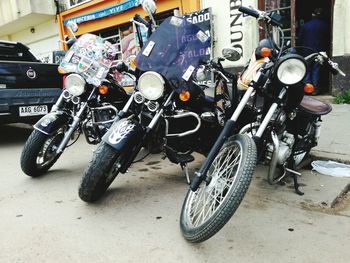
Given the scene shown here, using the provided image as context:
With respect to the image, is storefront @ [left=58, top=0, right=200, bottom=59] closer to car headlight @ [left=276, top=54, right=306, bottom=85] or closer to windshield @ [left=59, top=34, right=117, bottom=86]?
windshield @ [left=59, top=34, right=117, bottom=86]

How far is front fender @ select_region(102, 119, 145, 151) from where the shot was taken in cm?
256

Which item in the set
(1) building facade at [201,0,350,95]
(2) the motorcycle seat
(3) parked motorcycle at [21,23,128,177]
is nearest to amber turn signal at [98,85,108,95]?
(3) parked motorcycle at [21,23,128,177]

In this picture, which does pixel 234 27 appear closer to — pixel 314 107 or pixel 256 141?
pixel 314 107

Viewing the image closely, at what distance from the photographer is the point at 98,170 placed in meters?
2.58

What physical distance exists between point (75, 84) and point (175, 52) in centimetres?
119

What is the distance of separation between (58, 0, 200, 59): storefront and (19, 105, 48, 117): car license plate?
5.34m

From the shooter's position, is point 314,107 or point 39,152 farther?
point 39,152

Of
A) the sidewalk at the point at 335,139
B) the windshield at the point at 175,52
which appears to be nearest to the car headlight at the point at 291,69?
the windshield at the point at 175,52

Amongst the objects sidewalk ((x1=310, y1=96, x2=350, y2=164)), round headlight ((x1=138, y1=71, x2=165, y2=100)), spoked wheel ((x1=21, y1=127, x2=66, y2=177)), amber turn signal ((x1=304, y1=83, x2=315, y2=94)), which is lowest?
sidewalk ((x1=310, y1=96, x2=350, y2=164))

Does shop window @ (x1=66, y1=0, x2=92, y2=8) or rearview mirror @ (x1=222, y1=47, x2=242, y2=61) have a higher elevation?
shop window @ (x1=66, y1=0, x2=92, y2=8)

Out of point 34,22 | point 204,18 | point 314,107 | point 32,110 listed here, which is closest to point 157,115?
point 314,107

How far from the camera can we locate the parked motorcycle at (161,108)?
8.56ft

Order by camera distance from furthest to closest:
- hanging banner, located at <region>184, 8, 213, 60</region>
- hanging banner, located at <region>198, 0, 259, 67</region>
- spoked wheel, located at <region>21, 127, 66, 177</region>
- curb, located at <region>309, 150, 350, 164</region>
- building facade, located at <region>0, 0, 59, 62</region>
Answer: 1. building facade, located at <region>0, 0, 59, 62</region>
2. hanging banner, located at <region>184, 8, 213, 60</region>
3. hanging banner, located at <region>198, 0, 259, 67</region>
4. curb, located at <region>309, 150, 350, 164</region>
5. spoked wheel, located at <region>21, 127, 66, 177</region>

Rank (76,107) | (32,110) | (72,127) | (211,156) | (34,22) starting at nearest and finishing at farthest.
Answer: (211,156)
(72,127)
(76,107)
(32,110)
(34,22)
